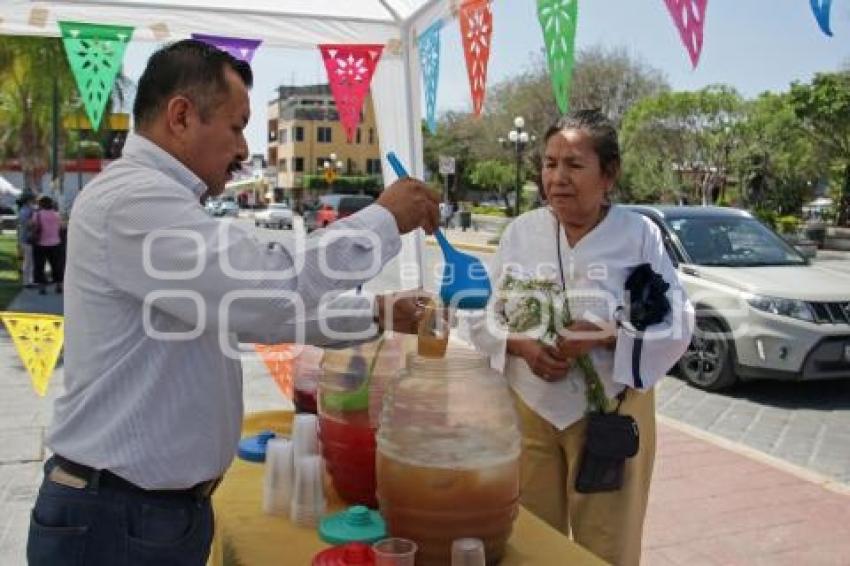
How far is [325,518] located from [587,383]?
0.92 metres

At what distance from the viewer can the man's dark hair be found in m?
1.52

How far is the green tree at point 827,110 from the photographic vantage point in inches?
941

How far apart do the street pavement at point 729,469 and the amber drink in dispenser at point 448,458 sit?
0.85m

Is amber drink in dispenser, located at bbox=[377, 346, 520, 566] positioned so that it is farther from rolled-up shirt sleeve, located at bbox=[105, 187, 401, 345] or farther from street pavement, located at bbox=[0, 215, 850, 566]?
street pavement, located at bbox=[0, 215, 850, 566]

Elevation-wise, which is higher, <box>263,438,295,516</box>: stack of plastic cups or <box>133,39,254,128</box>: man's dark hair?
<box>133,39,254,128</box>: man's dark hair

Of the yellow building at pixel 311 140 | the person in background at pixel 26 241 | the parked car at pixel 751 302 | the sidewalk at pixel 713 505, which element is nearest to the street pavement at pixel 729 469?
the sidewalk at pixel 713 505

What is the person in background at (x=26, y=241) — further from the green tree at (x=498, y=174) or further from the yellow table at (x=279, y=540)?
the green tree at (x=498, y=174)

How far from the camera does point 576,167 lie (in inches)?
92.2

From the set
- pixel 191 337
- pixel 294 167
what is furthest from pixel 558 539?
A: pixel 294 167

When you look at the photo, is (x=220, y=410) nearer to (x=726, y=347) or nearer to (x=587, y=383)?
(x=587, y=383)

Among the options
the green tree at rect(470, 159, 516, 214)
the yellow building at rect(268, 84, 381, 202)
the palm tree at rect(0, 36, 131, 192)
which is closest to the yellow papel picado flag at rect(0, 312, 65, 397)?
the palm tree at rect(0, 36, 131, 192)

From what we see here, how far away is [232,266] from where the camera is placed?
1.35m

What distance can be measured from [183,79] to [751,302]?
5831 millimetres

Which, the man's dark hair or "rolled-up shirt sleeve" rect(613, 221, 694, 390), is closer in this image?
the man's dark hair
